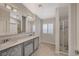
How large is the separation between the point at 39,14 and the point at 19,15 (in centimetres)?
37

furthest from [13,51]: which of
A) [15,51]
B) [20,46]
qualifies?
[20,46]

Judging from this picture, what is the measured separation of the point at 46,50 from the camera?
5.13ft

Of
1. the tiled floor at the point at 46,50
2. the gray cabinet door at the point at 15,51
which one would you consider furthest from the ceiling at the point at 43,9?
the gray cabinet door at the point at 15,51

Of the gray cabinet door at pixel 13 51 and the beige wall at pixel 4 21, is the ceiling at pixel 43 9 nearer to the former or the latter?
the beige wall at pixel 4 21

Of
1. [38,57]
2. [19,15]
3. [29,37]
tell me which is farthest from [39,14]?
[38,57]

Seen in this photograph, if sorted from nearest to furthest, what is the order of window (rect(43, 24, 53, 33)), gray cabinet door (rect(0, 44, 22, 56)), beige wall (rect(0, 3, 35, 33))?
gray cabinet door (rect(0, 44, 22, 56)), beige wall (rect(0, 3, 35, 33)), window (rect(43, 24, 53, 33))

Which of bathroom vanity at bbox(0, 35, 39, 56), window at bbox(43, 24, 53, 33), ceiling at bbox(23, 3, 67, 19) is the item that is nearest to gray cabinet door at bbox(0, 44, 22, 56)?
bathroom vanity at bbox(0, 35, 39, 56)

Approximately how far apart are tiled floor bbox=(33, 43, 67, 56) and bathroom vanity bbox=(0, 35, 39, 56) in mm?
92

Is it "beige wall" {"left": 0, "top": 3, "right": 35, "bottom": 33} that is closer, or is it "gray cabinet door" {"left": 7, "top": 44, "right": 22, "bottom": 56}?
"gray cabinet door" {"left": 7, "top": 44, "right": 22, "bottom": 56}

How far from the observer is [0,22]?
1.27 metres

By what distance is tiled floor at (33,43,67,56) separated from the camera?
1.46 meters

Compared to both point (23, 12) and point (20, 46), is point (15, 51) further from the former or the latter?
point (23, 12)

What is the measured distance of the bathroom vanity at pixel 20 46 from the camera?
126 cm

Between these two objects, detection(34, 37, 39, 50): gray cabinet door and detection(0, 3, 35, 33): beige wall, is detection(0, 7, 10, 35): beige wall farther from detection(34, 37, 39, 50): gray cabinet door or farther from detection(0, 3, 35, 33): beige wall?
detection(34, 37, 39, 50): gray cabinet door
